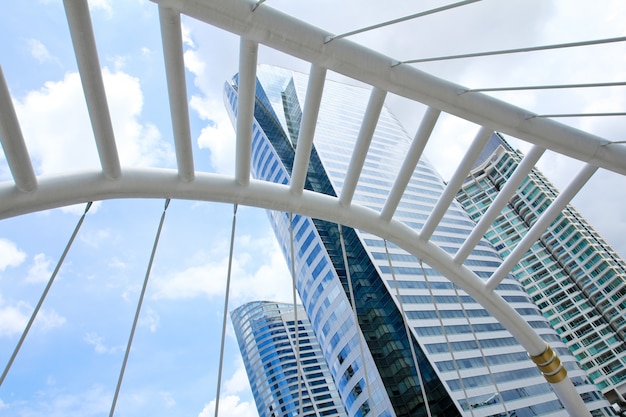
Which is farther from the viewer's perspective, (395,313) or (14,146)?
(395,313)

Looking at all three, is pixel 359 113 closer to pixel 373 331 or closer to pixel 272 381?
pixel 373 331

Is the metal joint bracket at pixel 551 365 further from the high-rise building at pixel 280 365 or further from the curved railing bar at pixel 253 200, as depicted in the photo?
the high-rise building at pixel 280 365

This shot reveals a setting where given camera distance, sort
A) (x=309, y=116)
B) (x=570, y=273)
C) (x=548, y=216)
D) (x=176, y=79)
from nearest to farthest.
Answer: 1. (x=176, y=79)
2. (x=309, y=116)
3. (x=548, y=216)
4. (x=570, y=273)

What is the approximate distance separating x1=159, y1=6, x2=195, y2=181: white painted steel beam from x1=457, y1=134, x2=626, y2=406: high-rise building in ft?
288

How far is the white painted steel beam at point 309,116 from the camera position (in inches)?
238

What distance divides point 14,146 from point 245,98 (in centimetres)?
280

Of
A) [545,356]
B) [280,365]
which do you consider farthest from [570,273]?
[545,356]

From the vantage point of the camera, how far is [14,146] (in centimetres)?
471

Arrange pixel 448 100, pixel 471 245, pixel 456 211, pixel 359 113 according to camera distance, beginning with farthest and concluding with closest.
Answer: pixel 359 113
pixel 456 211
pixel 471 245
pixel 448 100

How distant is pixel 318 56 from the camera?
5715 millimetres

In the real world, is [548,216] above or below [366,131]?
below

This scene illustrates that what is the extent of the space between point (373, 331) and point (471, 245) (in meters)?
47.9

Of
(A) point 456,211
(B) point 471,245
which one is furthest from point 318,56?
(A) point 456,211

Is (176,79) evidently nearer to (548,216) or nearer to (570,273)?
(548,216)
